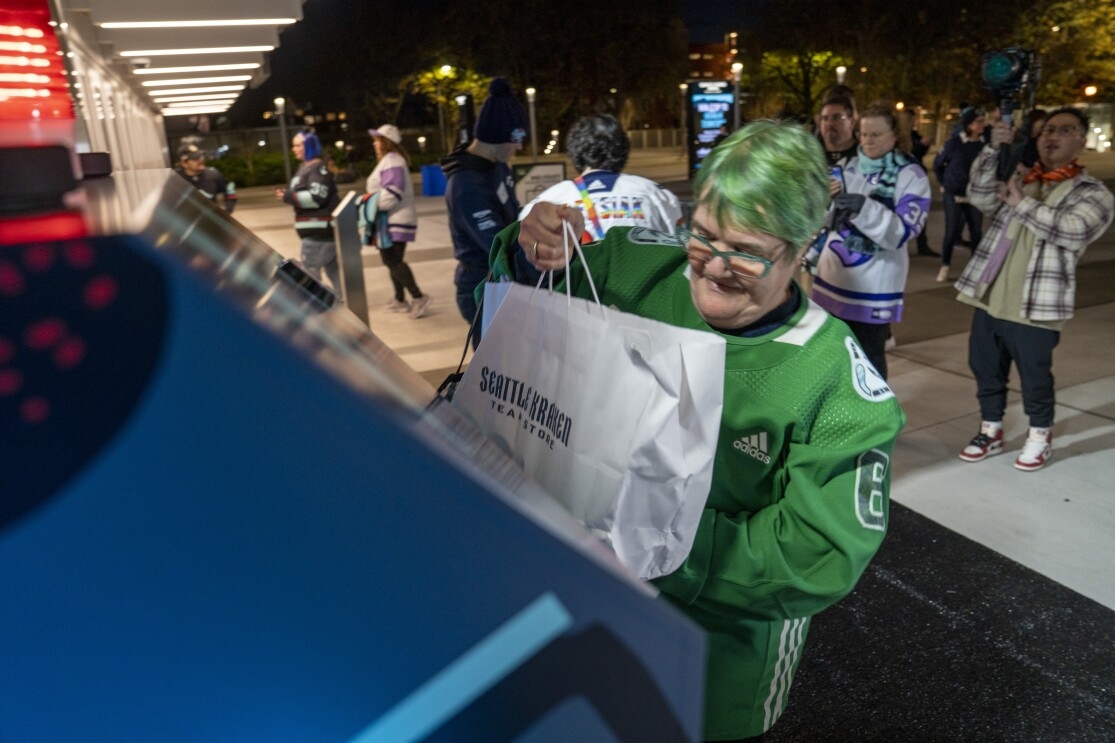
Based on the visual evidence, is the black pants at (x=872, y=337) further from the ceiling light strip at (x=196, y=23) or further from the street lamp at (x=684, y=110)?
the street lamp at (x=684, y=110)

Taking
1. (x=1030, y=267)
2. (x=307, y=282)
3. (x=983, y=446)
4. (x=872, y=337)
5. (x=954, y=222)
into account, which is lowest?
(x=983, y=446)

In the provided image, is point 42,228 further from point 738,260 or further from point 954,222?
point 954,222

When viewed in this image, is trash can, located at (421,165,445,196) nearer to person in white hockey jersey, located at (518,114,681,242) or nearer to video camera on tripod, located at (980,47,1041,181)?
person in white hockey jersey, located at (518,114,681,242)

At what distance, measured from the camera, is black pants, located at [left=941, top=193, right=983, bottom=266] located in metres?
9.80

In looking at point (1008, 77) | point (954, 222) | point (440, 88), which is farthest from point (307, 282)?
point (440, 88)

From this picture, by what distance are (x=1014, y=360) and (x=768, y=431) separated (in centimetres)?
388

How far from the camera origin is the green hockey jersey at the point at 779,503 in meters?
1.25

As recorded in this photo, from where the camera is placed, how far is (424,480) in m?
0.52

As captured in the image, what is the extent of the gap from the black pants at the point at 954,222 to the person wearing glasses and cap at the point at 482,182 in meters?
6.68

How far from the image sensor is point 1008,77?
4562 millimetres

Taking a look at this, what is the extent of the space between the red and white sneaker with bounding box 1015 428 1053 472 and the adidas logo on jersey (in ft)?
12.7

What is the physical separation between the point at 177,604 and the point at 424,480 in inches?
6.5

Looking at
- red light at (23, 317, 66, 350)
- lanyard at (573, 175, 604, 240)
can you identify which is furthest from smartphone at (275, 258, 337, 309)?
lanyard at (573, 175, 604, 240)

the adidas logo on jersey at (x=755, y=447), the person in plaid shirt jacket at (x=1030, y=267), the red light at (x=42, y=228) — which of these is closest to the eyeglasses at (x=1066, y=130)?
the person in plaid shirt jacket at (x=1030, y=267)
